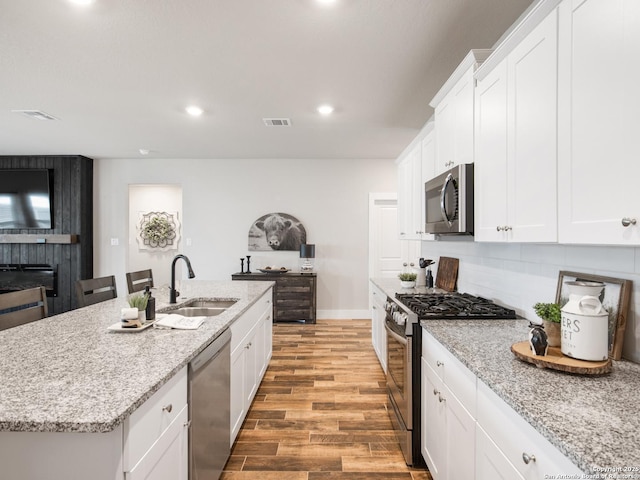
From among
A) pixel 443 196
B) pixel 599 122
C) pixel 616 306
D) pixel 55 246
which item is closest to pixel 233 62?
pixel 443 196

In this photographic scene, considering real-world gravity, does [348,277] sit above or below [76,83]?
below

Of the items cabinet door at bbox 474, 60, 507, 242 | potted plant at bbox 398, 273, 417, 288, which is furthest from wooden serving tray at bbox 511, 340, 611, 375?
potted plant at bbox 398, 273, 417, 288

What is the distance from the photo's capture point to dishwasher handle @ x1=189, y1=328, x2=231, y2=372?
1470 millimetres

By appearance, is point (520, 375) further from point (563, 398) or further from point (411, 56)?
point (411, 56)

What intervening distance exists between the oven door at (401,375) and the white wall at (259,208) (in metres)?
3.32

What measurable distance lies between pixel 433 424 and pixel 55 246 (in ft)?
20.5

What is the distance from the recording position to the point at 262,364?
3.04 m

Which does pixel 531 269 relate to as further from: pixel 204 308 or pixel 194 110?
pixel 194 110

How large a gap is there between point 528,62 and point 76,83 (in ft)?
11.1

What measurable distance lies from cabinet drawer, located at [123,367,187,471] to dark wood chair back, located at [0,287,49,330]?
45.9 inches

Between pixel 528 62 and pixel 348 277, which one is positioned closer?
pixel 528 62

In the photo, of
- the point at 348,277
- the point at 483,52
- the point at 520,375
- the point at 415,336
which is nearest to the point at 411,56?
the point at 483,52

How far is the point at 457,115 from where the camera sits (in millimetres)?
2248

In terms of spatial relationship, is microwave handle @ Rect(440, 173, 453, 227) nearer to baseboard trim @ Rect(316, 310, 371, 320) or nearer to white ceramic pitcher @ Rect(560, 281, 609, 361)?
white ceramic pitcher @ Rect(560, 281, 609, 361)
